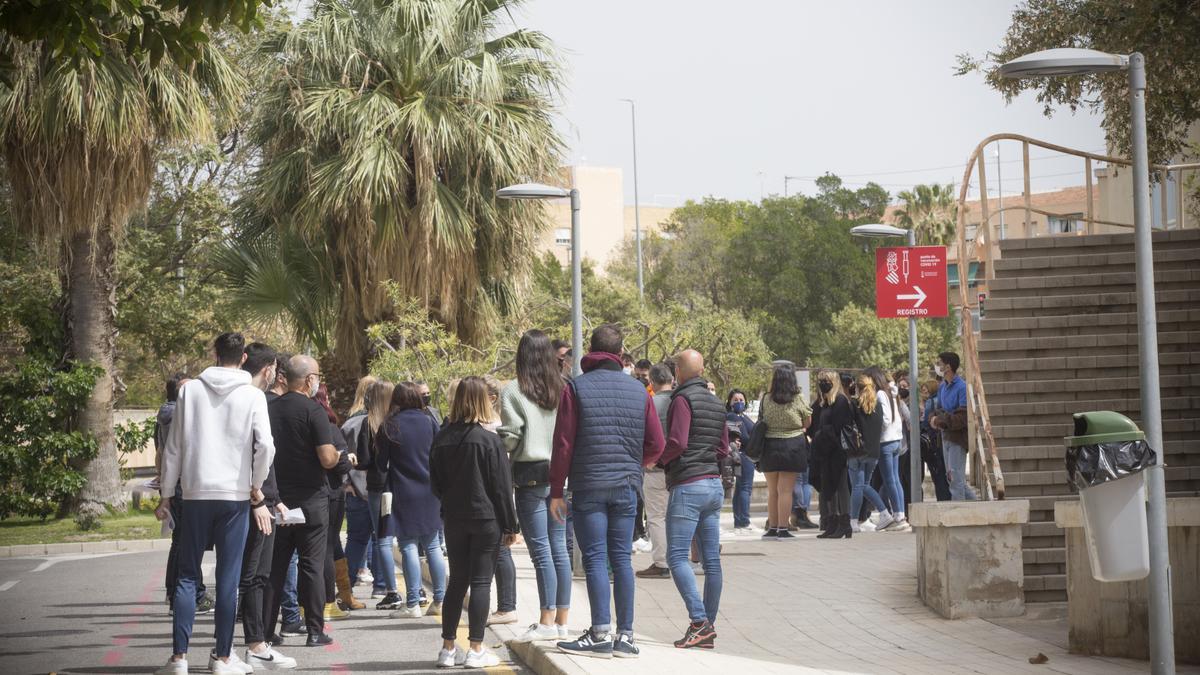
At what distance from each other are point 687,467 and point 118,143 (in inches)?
438

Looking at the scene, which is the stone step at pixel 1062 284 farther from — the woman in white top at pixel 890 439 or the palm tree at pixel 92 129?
the palm tree at pixel 92 129

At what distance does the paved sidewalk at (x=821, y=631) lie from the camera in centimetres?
791

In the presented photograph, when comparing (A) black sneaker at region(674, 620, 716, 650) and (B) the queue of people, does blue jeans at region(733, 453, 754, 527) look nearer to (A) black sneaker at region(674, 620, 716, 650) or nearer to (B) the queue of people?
(B) the queue of people

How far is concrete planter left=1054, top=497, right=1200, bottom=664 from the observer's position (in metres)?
8.33

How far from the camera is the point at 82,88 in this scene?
659 inches

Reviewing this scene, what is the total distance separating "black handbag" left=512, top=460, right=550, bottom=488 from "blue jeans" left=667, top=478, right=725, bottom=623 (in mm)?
814

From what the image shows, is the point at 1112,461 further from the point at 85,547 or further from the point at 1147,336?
the point at 85,547

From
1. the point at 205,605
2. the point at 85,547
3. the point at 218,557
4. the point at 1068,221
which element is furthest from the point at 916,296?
the point at 85,547

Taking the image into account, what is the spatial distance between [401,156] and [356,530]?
9.62m

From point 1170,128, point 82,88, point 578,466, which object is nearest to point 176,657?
point 578,466

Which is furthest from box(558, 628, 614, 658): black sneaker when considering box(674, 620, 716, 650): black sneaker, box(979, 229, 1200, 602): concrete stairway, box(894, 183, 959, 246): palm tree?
box(894, 183, 959, 246): palm tree

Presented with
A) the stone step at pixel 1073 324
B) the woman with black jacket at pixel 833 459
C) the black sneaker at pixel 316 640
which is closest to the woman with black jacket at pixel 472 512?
the black sneaker at pixel 316 640

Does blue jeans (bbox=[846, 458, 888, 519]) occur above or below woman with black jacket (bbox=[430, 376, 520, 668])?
below

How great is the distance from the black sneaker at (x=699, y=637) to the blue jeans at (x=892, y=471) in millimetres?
8288
